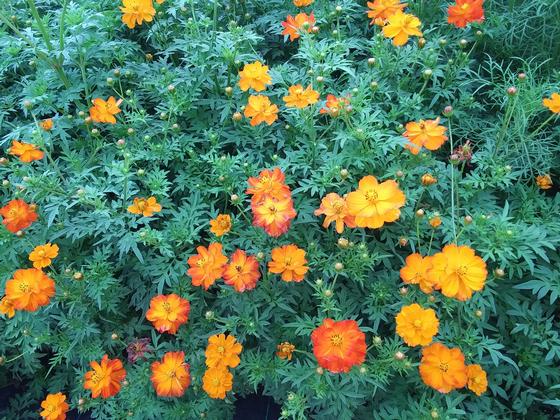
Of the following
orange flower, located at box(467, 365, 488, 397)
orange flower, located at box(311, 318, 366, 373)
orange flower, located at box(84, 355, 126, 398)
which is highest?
orange flower, located at box(311, 318, 366, 373)

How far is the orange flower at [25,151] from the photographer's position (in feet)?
5.73

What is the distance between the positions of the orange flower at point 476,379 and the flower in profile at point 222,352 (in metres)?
0.75

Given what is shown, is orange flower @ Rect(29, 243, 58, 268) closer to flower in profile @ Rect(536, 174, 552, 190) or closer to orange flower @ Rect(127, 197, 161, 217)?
orange flower @ Rect(127, 197, 161, 217)

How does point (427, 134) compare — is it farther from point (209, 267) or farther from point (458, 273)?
point (209, 267)

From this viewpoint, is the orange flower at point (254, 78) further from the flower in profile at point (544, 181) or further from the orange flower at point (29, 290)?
the flower in profile at point (544, 181)

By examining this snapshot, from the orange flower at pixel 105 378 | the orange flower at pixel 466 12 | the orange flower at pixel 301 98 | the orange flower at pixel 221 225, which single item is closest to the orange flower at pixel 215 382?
the orange flower at pixel 105 378

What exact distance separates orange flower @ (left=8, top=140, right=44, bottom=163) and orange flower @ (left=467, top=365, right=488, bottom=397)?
168 cm

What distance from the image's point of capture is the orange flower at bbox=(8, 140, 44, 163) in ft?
5.73

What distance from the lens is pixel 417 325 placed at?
1.39m

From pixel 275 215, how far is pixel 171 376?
0.66 meters

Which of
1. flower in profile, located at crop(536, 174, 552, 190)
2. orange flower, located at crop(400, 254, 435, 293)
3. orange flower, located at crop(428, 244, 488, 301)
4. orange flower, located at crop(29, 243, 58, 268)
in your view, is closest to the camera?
orange flower, located at crop(428, 244, 488, 301)

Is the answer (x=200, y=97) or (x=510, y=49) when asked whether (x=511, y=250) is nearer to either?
(x=510, y=49)

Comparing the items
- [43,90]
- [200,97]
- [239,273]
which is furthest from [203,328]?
[43,90]

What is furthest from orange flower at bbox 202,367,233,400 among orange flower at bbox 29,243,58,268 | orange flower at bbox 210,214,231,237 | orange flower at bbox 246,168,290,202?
orange flower at bbox 29,243,58,268
